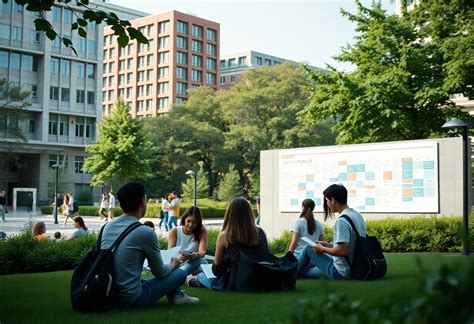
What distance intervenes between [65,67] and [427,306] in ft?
223

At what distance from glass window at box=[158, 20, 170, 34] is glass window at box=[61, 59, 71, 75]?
119ft

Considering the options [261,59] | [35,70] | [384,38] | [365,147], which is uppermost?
[261,59]

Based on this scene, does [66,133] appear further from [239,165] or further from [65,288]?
[65,288]

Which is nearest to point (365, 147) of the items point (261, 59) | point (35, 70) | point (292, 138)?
point (292, 138)

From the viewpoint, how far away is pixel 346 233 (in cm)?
760

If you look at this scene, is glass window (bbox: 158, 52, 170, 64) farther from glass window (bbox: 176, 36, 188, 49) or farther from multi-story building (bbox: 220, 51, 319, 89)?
multi-story building (bbox: 220, 51, 319, 89)

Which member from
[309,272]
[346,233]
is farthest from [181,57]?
[346,233]

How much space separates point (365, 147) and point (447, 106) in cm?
1065

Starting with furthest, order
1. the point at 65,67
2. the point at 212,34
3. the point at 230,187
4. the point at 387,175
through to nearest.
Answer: the point at 212,34, the point at 65,67, the point at 230,187, the point at 387,175

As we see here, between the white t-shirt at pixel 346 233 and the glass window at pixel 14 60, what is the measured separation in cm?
5942

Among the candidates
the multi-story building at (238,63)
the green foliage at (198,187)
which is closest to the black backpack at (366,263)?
the green foliage at (198,187)

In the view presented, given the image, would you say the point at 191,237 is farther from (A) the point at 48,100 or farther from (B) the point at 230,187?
(A) the point at 48,100

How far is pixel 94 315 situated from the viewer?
566cm

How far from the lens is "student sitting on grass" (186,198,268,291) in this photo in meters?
7.04
